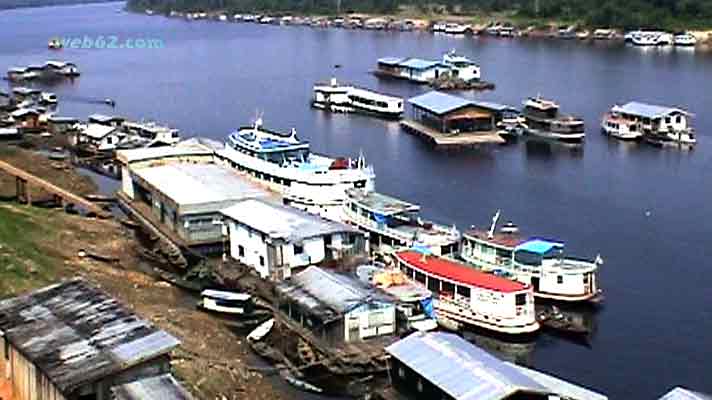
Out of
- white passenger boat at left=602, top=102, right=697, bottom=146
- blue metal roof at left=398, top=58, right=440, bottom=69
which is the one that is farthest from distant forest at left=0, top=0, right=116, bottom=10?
white passenger boat at left=602, top=102, right=697, bottom=146

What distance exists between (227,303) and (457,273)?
12.0 ft

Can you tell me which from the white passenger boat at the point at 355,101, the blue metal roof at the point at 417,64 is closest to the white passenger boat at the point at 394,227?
the white passenger boat at the point at 355,101

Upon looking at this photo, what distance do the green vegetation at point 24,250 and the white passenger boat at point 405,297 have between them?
16.1 feet

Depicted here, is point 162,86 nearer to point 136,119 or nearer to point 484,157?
point 136,119

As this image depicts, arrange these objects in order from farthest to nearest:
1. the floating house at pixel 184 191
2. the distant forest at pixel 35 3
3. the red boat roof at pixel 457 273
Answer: the distant forest at pixel 35 3 < the floating house at pixel 184 191 < the red boat roof at pixel 457 273

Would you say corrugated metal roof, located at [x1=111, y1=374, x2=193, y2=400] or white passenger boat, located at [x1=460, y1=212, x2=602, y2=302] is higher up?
corrugated metal roof, located at [x1=111, y1=374, x2=193, y2=400]

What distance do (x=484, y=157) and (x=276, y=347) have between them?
16.5 meters

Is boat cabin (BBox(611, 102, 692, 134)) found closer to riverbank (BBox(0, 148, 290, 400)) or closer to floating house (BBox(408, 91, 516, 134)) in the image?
floating house (BBox(408, 91, 516, 134))

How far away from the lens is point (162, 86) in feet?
155

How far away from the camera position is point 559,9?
68.4 meters

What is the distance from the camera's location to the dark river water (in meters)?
16.4

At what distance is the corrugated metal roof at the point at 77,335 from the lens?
1055cm

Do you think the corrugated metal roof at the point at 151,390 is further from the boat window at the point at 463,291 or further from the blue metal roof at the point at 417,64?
the blue metal roof at the point at 417,64

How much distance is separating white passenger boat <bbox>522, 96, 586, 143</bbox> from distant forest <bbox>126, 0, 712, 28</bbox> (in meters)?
29.2
